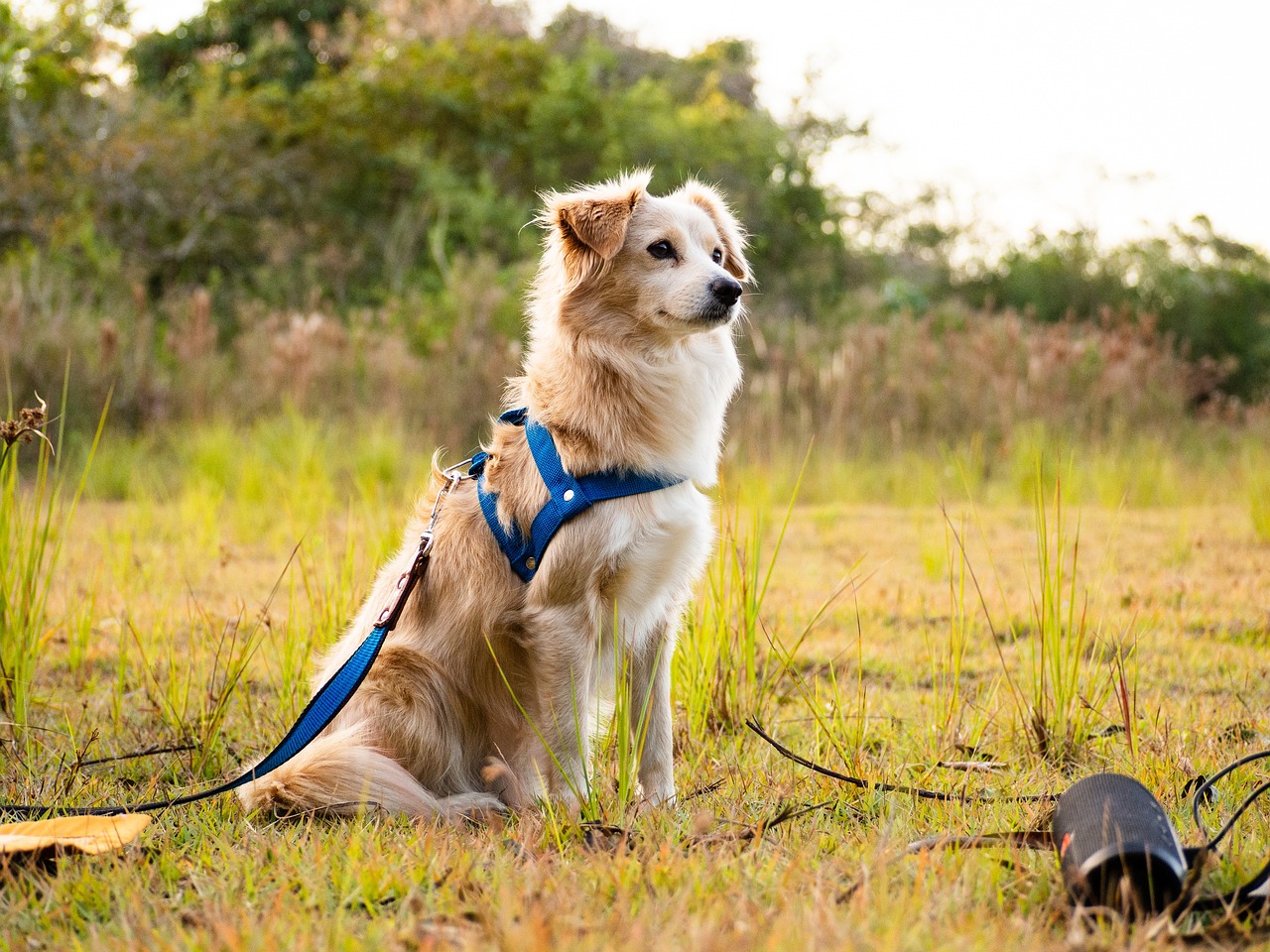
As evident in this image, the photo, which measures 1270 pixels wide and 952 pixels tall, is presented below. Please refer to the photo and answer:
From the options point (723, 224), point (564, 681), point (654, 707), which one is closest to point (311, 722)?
point (564, 681)

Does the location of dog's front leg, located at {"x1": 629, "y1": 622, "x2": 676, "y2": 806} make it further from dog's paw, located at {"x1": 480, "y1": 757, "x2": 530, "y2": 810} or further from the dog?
dog's paw, located at {"x1": 480, "y1": 757, "x2": 530, "y2": 810}

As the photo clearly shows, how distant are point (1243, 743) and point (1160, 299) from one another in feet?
49.7

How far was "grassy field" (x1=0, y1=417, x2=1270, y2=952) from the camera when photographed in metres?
1.82

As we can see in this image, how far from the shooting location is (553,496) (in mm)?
2551

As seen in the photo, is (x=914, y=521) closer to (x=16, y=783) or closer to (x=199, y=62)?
(x=16, y=783)

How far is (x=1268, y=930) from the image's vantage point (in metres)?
1.77

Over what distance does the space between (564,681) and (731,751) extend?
735 mm

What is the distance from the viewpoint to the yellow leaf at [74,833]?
2.05 m

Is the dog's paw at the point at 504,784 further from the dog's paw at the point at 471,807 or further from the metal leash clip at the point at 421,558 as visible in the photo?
the metal leash clip at the point at 421,558

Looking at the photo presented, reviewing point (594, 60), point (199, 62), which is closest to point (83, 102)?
point (199, 62)

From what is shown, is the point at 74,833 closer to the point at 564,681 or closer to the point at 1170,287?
the point at 564,681

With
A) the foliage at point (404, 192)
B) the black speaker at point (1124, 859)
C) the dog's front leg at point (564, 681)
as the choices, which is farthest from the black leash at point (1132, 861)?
the foliage at point (404, 192)

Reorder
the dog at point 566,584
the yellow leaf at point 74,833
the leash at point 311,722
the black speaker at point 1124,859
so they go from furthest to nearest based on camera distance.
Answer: the dog at point 566,584, the leash at point 311,722, the yellow leaf at point 74,833, the black speaker at point 1124,859

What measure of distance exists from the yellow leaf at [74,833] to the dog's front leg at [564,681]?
891 mm
